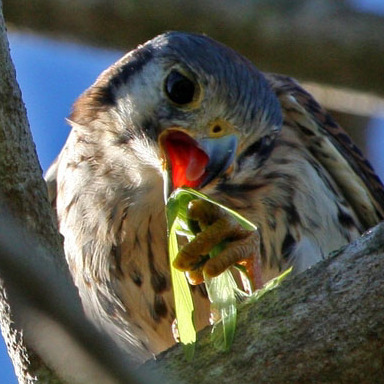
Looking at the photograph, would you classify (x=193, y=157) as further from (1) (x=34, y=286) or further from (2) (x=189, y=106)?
(1) (x=34, y=286)

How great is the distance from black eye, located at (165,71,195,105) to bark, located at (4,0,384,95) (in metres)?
0.35

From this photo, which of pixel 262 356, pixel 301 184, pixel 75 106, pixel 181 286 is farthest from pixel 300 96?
pixel 262 356

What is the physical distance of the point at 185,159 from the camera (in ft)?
12.8

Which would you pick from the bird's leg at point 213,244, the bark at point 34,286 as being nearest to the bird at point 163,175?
the bird's leg at point 213,244

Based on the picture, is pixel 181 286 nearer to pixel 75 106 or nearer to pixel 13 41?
pixel 75 106

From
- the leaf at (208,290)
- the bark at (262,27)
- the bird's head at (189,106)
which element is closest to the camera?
the leaf at (208,290)

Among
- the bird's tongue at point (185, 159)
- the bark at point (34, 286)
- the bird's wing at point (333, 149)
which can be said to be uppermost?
the bird's wing at point (333, 149)

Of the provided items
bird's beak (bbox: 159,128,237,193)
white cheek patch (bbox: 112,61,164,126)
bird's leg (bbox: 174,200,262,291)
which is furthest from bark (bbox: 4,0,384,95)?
bird's leg (bbox: 174,200,262,291)

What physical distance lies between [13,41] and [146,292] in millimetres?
1336

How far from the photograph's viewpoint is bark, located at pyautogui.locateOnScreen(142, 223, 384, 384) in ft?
7.79

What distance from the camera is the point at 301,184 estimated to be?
477 cm

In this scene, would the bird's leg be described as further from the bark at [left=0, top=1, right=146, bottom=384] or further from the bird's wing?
the bird's wing

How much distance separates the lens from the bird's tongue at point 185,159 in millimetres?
3818

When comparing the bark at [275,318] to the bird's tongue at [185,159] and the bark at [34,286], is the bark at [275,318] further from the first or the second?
the bird's tongue at [185,159]
